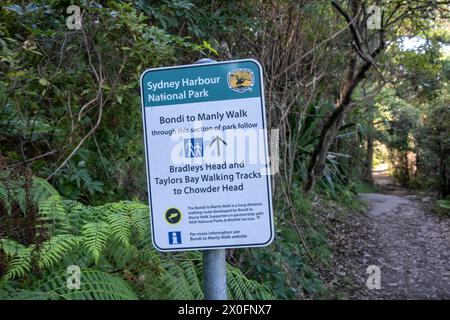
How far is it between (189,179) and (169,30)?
351 centimetres

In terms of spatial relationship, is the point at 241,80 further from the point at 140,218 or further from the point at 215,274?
the point at 140,218

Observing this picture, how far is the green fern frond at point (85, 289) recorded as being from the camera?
2355mm

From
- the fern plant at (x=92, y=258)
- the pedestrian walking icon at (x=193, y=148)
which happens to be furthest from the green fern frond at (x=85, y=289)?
the pedestrian walking icon at (x=193, y=148)

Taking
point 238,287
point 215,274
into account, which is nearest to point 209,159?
point 215,274

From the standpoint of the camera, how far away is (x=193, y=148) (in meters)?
1.82

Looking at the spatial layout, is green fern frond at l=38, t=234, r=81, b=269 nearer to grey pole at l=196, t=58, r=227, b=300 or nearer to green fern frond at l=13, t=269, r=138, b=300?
green fern frond at l=13, t=269, r=138, b=300

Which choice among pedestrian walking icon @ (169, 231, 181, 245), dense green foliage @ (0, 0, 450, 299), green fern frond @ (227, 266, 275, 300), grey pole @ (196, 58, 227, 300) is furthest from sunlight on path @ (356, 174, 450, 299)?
pedestrian walking icon @ (169, 231, 181, 245)

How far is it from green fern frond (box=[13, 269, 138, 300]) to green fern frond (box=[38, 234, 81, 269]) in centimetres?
9

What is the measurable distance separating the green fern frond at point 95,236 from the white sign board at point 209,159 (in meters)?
0.82

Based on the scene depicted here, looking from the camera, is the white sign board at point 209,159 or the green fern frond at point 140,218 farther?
the green fern frond at point 140,218

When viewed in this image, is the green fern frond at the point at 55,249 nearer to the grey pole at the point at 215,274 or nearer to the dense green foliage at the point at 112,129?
the dense green foliage at the point at 112,129

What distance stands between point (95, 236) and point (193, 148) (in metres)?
1.08

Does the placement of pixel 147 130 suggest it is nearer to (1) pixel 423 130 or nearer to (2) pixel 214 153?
(2) pixel 214 153

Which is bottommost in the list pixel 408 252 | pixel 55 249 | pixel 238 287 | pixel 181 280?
pixel 408 252
